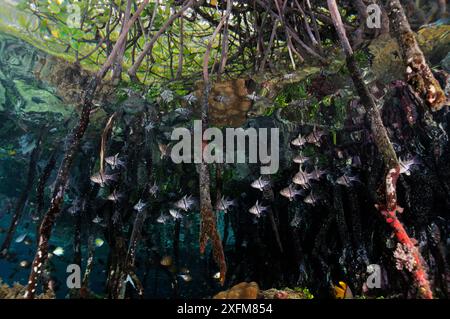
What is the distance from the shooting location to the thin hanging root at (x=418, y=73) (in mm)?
2824

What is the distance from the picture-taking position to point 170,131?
10773mm

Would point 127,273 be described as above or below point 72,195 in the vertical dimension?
below

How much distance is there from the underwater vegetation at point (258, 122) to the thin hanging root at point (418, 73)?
14mm

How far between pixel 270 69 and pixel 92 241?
6731mm

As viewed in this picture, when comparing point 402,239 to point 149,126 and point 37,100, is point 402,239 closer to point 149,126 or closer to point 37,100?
point 149,126

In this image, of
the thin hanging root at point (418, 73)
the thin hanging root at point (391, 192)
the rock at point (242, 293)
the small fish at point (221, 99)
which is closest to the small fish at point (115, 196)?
the small fish at point (221, 99)

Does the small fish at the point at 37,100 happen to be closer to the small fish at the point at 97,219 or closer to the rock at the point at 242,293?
the small fish at the point at 97,219

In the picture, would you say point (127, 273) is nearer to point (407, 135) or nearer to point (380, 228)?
point (380, 228)

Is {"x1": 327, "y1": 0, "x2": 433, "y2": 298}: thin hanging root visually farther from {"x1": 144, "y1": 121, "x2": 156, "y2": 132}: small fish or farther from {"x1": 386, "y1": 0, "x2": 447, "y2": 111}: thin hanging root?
{"x1": 144, "y1": 121, "x2": 156, "y2": 132}: small fish

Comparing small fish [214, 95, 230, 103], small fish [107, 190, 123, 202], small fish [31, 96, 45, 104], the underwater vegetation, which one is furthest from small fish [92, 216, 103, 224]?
small fish [214, 95, 230, 103]

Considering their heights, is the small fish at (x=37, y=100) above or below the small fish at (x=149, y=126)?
above

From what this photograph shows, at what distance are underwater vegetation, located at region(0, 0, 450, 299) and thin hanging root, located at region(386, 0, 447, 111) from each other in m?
0.01
